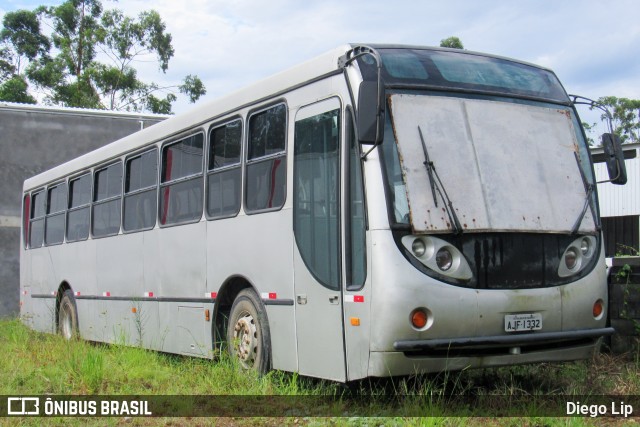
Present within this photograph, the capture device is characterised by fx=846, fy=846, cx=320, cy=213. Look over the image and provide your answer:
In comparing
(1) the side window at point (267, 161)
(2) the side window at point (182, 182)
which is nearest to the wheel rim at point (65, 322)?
(2) the side window at point (182, 182)

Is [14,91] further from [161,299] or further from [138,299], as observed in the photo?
[161,299]

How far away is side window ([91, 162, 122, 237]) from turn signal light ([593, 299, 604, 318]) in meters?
6.87

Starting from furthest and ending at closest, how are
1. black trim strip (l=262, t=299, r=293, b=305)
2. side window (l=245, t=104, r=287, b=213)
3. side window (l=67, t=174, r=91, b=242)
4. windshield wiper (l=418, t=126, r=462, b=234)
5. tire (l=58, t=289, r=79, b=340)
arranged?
tire (l=58, t=289, r=79, b=340) → side window (l=67, t=174, r=91, b=242) → side window (l=245, t=104, r=287, b=213) → black trim strip (l=262, t=299, r=293, b=305) → windshield wiper (l=418, t=126, r=462, b=234)

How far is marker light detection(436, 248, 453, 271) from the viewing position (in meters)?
6.26

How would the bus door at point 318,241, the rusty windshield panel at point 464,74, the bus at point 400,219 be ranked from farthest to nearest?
the rusty windshield panel at point 464,74 → the bus door at point 318,241 → the bus at point 400,219

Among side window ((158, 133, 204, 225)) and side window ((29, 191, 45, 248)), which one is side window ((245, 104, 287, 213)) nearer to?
side window ((158, 133, 204, 225))

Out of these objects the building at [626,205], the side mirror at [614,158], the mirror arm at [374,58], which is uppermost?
the building at [626,205]

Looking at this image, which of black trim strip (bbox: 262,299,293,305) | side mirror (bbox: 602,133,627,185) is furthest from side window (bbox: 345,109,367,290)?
side mirror (bbox: 602,133,627,185)

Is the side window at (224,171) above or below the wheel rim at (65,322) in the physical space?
above

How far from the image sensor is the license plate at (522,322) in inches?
252

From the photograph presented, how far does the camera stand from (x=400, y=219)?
625cm

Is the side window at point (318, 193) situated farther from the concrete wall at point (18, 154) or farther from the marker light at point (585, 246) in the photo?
the concrete wall at point (18, 154)

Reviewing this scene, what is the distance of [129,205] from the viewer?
36.9 ft

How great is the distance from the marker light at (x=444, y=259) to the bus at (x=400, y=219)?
1cm
